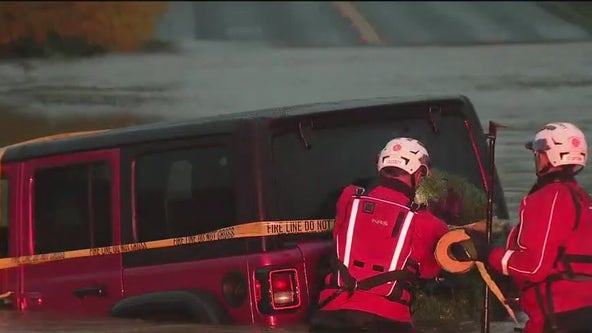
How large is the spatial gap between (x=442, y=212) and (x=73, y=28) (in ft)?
94.3

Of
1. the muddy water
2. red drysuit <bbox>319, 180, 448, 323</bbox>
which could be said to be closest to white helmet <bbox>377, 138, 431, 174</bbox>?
red drysuit <bbox>319, 180, 448, 323</bbox>

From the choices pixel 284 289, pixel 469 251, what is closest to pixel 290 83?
pixel 284 289

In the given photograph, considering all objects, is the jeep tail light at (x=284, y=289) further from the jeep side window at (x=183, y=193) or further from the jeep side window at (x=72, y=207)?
Answer: the jeep side window at (x=72, y=207)

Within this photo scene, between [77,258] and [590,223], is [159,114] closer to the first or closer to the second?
[77,258]

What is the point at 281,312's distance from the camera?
6652 mm

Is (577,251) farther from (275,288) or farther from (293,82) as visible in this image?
(293,82)

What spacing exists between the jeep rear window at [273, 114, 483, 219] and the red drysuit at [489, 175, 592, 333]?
3.80ft

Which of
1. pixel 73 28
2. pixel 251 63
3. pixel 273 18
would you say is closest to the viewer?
pixel 251 63

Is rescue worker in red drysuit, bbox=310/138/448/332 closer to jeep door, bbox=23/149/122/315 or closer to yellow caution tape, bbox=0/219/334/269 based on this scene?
yellow caution tape, bbox=0/219/334/269

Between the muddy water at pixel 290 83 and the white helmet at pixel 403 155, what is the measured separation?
525 centimetres

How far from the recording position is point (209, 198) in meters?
6.95

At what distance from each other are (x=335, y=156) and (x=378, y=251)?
0.77 metres

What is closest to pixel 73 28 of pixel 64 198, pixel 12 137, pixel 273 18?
pixel 273 18

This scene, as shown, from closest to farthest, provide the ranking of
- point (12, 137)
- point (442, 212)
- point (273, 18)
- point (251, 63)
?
point (442, 212) < point (12, 137) < point (251, 63) < point (273, 18)
